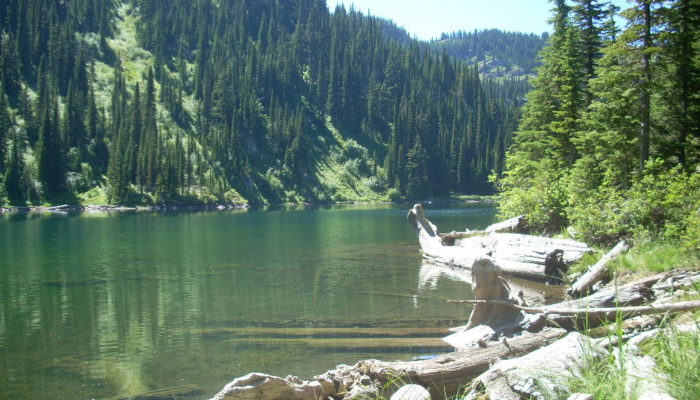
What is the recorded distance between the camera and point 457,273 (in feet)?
78.1

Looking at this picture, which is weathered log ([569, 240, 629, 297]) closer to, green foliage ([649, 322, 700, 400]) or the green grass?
the green grass

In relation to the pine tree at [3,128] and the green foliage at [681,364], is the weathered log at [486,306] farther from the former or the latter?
the pine tree at [3,128]

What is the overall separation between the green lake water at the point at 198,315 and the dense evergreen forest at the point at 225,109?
7036cm

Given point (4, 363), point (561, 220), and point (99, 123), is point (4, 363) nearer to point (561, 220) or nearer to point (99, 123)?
point (561, 220)

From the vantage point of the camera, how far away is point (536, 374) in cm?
613

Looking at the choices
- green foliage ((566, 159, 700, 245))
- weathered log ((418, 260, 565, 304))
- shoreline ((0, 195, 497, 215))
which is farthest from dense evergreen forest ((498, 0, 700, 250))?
shoreline ((0, 195, 497, 215))

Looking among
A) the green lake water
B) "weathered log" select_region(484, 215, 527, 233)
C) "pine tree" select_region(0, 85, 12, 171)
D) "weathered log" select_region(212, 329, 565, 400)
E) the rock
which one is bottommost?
the green lake water

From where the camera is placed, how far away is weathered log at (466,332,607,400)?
6.03 m

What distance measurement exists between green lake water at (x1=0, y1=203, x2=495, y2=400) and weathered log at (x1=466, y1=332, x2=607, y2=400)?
486 cm

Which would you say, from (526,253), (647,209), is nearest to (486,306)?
(526,253)

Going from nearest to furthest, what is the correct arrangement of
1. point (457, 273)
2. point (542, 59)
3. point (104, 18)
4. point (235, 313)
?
point (235, 313) → point (457, 273) → point (542, 59) → point (104, 18)

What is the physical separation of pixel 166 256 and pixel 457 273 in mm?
16511

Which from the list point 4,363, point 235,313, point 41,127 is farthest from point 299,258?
point 41,127

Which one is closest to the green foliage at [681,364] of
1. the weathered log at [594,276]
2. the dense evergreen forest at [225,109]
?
the weathered log at [594,276]
